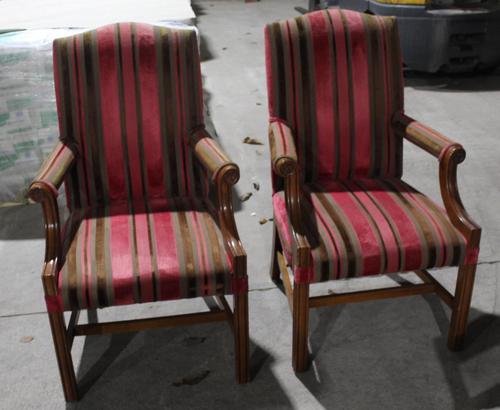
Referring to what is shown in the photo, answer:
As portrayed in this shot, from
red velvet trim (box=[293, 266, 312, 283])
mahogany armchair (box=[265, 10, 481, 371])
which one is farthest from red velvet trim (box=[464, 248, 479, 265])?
red velvet trim (box=[293, 266, 312, 283])

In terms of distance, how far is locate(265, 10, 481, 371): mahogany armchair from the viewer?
1717 millimetres

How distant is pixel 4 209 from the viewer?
9.62 feet

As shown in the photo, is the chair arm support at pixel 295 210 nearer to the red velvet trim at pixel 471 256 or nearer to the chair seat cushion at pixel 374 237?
the chair seat cushion at pixel 374 237

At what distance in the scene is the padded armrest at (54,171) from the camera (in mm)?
1629

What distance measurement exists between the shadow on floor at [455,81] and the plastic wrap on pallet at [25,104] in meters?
3.07

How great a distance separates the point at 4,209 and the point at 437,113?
290 centimetres

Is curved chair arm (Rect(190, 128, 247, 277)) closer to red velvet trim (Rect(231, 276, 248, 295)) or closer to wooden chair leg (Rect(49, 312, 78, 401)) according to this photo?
red velvet trim (Rect(231, 276, 248, 295))

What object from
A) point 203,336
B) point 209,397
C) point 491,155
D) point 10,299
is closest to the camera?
point 209,397

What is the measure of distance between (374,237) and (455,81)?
3.65m

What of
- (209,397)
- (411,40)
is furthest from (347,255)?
(411,40)

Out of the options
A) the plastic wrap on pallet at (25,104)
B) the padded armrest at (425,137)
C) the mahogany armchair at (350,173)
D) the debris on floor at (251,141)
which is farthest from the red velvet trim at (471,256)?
the debris on floor at (251,141)

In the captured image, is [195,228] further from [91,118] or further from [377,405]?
[377,405]

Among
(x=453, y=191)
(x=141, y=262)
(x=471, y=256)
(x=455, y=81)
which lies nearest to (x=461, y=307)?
(x=471, y=256)

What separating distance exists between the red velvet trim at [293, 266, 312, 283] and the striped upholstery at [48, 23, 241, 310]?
26 cm
